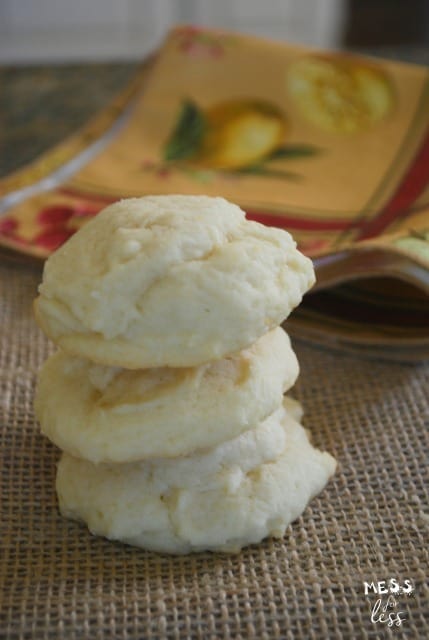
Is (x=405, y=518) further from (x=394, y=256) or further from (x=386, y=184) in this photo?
(x=386, y=184)

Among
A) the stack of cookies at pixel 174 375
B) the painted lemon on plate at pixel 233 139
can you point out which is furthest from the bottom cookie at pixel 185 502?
the painted lemon on plate at pixel 233 139

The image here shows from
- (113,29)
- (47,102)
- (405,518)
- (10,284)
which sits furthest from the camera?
(113,29)

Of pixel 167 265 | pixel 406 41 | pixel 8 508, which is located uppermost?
pixel 167 265

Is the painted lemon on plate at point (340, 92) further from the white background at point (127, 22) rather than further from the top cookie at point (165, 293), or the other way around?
the white background at point (127, 22)

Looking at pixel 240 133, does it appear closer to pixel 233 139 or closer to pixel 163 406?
pixel 233 139

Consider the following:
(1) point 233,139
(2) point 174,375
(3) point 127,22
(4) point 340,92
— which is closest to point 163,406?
(2) point 174,375

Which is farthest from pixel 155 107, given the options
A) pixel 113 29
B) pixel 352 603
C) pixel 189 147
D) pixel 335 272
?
pixel 113 29

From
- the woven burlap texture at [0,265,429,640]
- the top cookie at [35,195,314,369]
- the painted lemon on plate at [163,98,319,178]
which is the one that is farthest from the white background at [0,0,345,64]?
the top cookie at [35,195,314,369]

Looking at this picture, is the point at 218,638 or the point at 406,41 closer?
the point at 218,638
